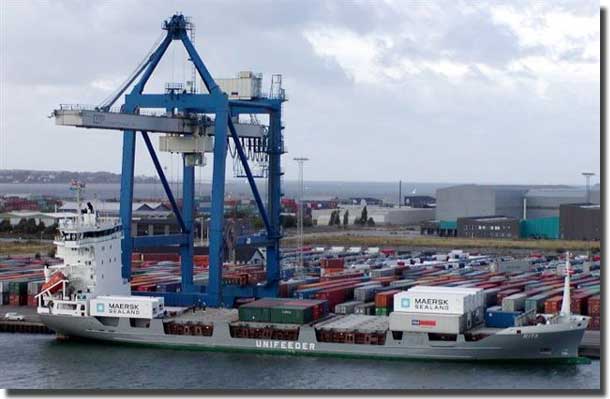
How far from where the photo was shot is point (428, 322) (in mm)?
23203

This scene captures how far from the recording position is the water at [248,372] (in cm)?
2084

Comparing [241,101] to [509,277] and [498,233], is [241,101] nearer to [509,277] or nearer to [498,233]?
[509,277]

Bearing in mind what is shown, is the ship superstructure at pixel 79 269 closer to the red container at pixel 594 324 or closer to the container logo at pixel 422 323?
the container logo at pixel 422 323

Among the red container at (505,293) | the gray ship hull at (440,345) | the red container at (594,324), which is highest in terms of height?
the red container at (505,293)

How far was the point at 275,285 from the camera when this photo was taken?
29.4 meters

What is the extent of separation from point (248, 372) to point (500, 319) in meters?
6.49

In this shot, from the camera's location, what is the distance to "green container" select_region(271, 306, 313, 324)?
80.3ft

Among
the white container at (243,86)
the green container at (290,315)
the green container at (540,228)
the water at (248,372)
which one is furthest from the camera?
the green container at (540,228)

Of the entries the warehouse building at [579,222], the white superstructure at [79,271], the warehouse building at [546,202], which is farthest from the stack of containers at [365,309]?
the warehouse building at [546,202]

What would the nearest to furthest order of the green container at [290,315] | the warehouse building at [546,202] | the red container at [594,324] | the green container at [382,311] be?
the green container at [290,315] → the red container at [594,324] → the green container at [382,311] → the warehouse building at [546,202]

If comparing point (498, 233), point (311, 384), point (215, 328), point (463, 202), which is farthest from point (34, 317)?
point (463, 202)

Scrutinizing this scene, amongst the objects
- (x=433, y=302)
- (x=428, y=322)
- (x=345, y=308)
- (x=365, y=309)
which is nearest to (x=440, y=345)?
(x=428, y=322)

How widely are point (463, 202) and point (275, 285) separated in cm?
4015

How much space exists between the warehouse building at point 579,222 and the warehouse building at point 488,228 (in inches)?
117
